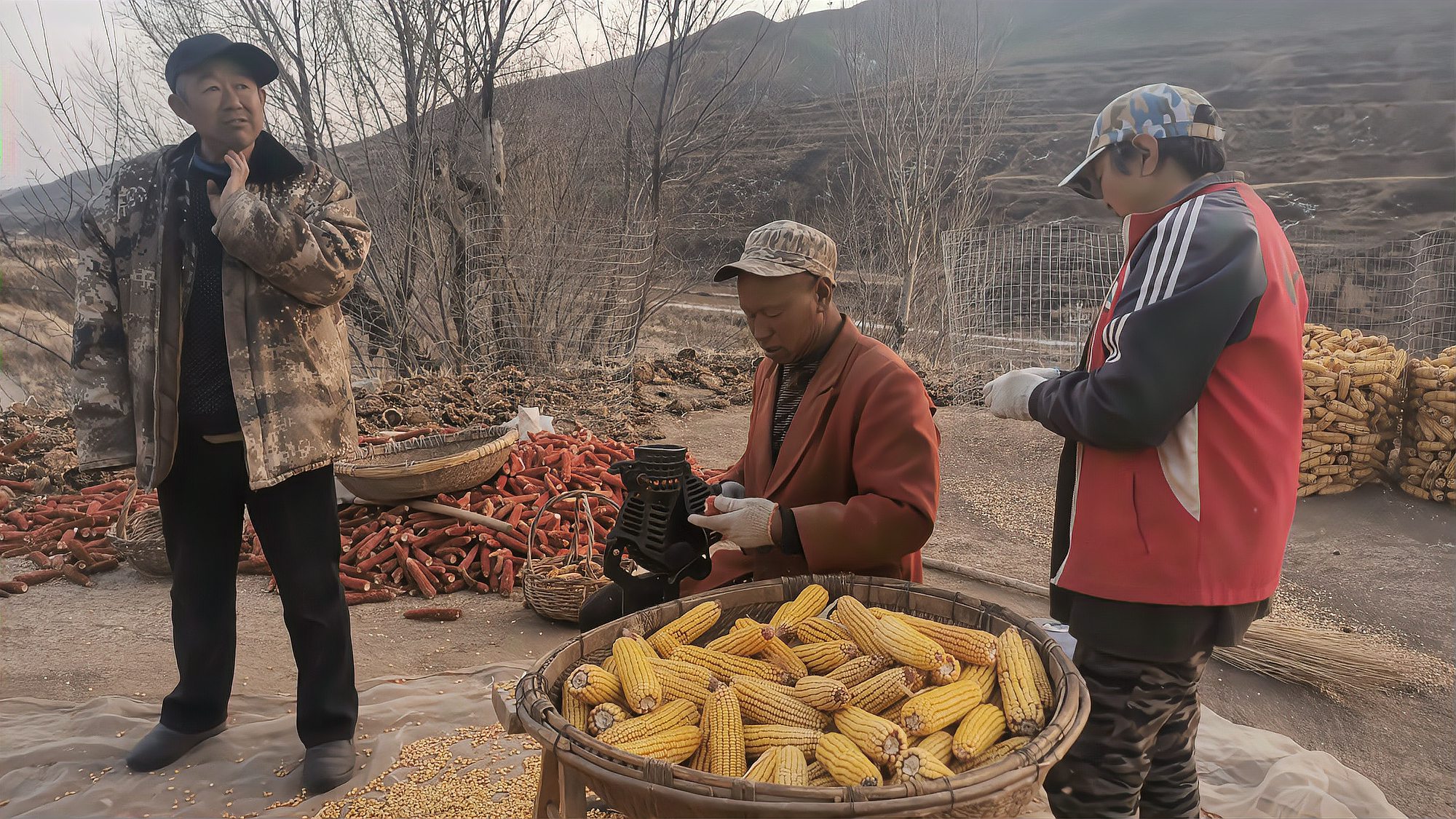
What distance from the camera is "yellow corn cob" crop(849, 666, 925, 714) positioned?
1.77 m

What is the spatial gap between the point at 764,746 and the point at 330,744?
78.1 inches

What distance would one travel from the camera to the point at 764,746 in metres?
1.69

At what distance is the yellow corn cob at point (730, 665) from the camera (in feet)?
6.29

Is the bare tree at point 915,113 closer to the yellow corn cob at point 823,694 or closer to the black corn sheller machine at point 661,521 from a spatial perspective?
the black corn sheller machine at point 661,521

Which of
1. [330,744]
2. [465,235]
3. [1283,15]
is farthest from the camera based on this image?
[1283,15]

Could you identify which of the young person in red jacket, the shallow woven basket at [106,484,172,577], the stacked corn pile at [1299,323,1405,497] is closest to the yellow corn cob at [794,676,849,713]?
the young person in red jacket

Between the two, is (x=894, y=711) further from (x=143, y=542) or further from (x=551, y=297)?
(x=551, y=297)

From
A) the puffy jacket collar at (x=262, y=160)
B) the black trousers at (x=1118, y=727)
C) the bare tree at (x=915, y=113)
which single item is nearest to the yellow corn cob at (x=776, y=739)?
the black trousers at (x=1118, y=727)

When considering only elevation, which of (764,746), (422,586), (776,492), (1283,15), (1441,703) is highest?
(1283,15)

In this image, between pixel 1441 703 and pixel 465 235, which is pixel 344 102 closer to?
pixel 465 235

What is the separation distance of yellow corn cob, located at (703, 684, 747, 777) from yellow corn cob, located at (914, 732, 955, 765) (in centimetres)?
36

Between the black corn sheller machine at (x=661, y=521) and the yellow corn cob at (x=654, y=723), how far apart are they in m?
0.60

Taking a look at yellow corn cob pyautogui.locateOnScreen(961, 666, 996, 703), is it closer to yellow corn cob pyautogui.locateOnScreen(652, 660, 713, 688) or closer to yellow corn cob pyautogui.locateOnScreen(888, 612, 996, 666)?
yellow corn cob pyautogui.locateOnScreen(888, 612, 996, 666)

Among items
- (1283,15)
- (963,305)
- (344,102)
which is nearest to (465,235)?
(344,102)
